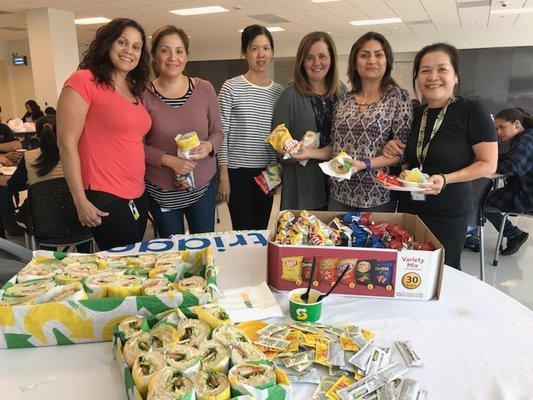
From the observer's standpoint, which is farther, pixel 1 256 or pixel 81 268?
pixel 1 256

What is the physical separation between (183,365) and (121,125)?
1266mm

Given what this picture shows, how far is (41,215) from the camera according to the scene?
109 inches

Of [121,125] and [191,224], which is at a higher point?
[121,125]

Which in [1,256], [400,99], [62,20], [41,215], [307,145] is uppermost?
[62,20]

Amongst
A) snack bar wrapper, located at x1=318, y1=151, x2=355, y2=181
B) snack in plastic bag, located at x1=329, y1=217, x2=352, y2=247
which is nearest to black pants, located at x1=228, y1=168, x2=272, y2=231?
snack bar wrapper, located at x1=318, y1=151, x2=355, y2=181

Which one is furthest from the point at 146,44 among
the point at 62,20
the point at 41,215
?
the point at 62,20

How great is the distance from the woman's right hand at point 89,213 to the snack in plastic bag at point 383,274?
118cm

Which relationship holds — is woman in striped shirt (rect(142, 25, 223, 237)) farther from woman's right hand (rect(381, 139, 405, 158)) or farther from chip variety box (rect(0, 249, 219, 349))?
chip variety box (rect(0, 249, 219, 349))

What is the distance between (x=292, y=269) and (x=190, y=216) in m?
1.07

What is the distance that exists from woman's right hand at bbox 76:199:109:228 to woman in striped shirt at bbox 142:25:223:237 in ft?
1.20

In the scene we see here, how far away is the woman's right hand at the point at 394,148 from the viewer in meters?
2.02

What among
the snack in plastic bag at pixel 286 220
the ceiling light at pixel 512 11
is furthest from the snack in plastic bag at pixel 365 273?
the ceiling light at pixel 512 11

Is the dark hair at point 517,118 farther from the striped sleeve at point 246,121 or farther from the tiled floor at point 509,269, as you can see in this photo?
the striped sleeve at point 246,121

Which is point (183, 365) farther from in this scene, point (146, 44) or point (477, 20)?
point (477, 20)
